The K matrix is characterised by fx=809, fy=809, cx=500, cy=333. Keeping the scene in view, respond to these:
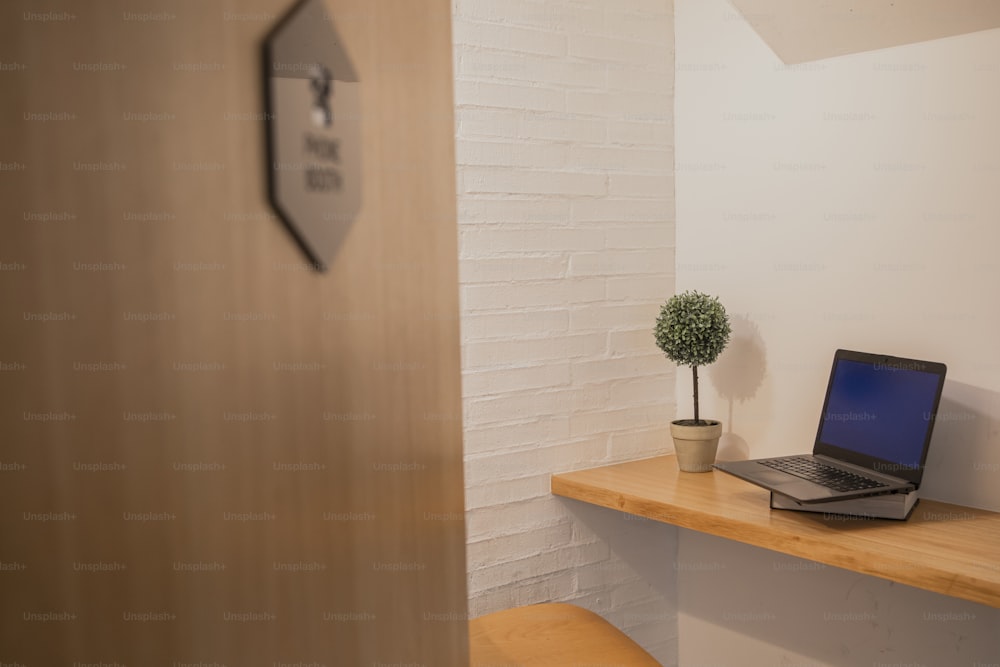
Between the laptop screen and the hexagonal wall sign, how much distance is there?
1.47 meters

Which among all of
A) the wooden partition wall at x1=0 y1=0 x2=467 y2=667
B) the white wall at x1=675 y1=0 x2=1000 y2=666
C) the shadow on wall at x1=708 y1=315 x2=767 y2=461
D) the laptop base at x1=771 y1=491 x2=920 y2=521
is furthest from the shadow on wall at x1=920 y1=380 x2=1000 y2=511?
the wooden partition wall at x1=0 y1=0 x2=467 y2=667

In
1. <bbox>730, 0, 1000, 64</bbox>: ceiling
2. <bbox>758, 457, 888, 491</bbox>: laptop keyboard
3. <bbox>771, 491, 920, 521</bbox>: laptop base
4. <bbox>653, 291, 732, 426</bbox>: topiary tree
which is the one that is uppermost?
<bbox>730, 0, 1000, 64</bbox>: ceiling

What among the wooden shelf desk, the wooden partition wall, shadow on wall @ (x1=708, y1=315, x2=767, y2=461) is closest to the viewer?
the wooden partition wall

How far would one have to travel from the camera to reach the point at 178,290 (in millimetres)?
107

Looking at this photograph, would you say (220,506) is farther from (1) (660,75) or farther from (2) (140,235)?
(1) (660,75)

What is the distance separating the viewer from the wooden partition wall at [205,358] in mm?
95

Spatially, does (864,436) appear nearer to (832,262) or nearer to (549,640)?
(832,262)

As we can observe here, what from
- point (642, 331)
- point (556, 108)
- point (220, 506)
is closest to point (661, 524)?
point (642, 331)

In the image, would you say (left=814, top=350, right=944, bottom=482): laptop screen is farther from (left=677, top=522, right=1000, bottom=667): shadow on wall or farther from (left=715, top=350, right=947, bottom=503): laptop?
(left=677, top=522, right=1000, bottom=667): shadow on wall

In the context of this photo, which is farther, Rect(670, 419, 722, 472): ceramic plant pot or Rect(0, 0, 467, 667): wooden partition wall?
Rect(670, 419, 722, 472): ceramic plant pot

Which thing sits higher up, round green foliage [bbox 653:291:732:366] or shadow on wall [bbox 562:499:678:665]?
round green foliage [bbox 653:291:732:366]

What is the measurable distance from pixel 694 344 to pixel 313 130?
1637 mm

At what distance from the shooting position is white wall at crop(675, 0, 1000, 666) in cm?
143

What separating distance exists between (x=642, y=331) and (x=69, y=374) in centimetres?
187
